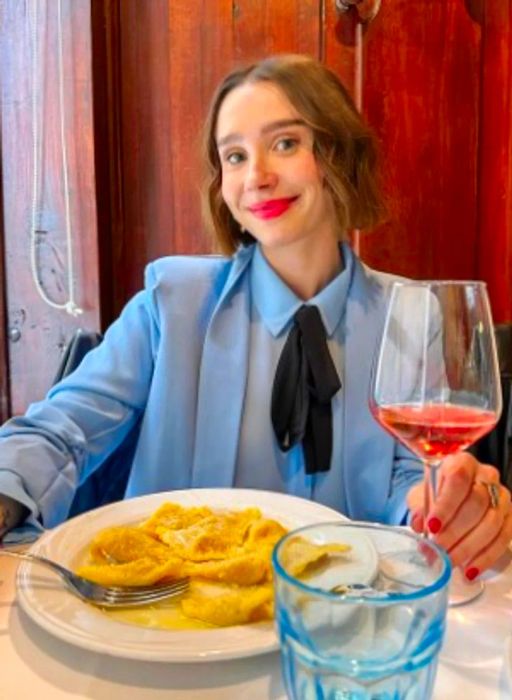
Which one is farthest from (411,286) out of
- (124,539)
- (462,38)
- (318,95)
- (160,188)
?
(462,38)

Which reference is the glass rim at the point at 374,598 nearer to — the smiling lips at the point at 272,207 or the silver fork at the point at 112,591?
the silver fork at the point at 112,591

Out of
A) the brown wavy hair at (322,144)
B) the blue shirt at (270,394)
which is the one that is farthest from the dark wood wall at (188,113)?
the blue shirt at (270,394)

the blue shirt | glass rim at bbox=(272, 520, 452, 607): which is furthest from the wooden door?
glass rim at bbox=(272, 520, 452, 607)

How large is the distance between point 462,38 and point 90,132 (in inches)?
41.6

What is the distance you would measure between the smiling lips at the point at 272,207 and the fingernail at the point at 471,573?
68 centimetres

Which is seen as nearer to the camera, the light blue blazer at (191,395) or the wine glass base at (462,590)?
the wine glass base at (462,590)

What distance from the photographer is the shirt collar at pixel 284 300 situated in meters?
1.20

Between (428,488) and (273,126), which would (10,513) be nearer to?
(428,488)

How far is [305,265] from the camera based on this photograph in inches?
49.7

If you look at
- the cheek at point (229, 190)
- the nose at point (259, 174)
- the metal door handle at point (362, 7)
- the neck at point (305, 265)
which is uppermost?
the metal door handle at point (362, 7)

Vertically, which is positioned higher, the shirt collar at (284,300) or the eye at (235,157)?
the eye at (235,157)

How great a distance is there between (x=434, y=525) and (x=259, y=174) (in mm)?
676

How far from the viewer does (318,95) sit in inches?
48.1

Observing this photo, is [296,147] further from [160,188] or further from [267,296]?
[160,188]
